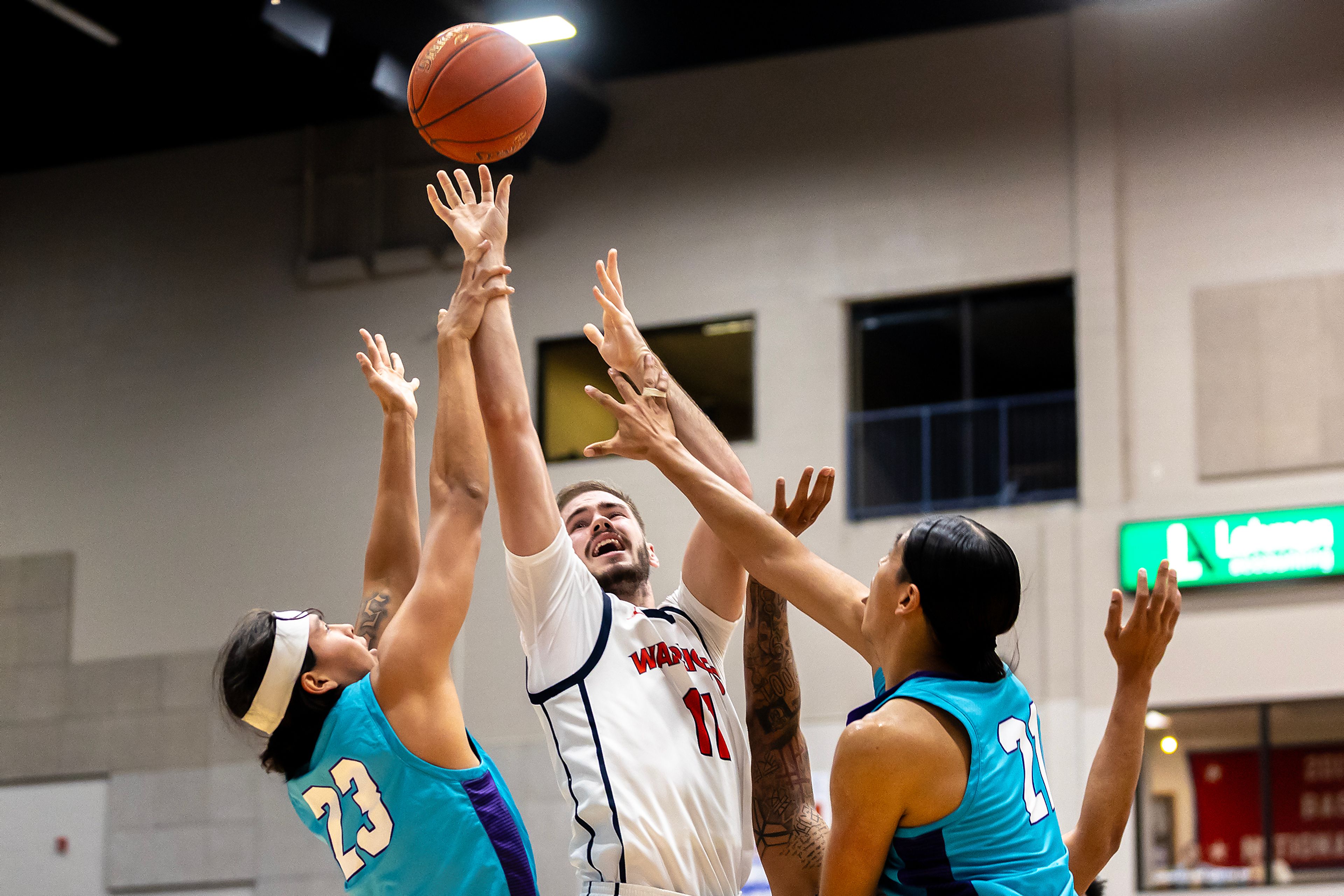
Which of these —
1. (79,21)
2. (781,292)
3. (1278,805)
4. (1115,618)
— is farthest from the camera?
(781,292)

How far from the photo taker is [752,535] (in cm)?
379

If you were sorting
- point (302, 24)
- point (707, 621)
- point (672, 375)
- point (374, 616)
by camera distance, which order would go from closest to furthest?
point (707, 621) → point (374, 616) → point (302, 24) → point (672, 375)

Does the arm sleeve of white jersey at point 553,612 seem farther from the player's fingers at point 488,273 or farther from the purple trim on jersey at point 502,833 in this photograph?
the player's fingers at point 488,273

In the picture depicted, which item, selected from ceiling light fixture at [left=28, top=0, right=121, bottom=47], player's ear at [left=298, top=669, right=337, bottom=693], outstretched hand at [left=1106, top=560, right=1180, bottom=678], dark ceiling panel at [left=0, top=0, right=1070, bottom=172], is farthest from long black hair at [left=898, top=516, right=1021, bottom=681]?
ceiling light fixture at [left=28, top=0, right=121, bottom=47]

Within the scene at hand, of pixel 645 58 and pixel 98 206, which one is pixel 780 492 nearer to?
pixel 645 58

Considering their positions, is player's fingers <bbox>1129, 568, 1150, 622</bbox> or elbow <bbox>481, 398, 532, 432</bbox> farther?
elbow <bbox>481, 398, 532, 432</bbox>

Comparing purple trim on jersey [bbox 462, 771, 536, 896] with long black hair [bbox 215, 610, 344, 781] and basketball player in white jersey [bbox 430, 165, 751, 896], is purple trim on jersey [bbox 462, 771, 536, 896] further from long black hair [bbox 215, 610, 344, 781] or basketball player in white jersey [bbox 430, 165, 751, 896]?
long black hair [bbox 215, 610, 344, 781]

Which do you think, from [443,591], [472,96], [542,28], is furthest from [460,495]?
[542,28]

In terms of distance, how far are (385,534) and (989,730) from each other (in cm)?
234

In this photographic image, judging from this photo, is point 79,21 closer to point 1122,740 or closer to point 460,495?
point 460,495

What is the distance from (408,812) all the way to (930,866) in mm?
1394

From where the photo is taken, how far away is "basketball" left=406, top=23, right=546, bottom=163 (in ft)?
17.7

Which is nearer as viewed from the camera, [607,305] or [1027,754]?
[1027,754]

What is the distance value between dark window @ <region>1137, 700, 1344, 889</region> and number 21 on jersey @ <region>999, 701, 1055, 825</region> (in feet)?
35.1
